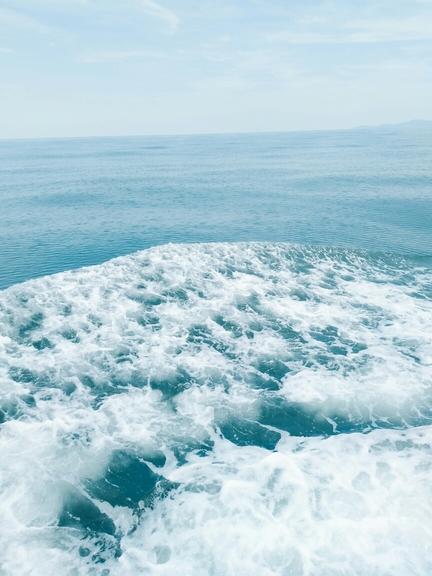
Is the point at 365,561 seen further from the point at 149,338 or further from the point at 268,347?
the point at 149,338

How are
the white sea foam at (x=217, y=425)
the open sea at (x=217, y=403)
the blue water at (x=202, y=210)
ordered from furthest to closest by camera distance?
the blue water at (x=202, y=210) → the open sea at (x=217, y=403) → the white sea foam at (x=217, y=425)

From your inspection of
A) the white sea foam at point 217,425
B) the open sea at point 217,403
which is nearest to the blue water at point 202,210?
the open sea at point 217,403

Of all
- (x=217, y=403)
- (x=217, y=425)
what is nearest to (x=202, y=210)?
(x=217, y=403)

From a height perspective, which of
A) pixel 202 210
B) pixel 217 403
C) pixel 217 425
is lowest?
pixel 217 425

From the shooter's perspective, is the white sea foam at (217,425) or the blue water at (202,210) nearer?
the white sea foam at (217,425)

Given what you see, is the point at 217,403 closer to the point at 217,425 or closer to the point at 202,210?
the point at 217,425

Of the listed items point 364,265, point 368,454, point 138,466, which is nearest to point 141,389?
point 138,466

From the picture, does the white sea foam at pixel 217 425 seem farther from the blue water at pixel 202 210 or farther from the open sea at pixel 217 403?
the blue water at pixel 202 210
